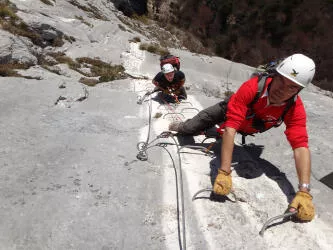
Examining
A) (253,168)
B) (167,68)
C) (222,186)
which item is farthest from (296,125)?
(167,68)

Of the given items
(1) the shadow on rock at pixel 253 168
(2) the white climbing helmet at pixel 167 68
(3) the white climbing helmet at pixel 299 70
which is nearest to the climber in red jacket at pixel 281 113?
(3) the white climbing helmet at pixel 299 70

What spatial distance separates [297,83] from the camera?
349cm

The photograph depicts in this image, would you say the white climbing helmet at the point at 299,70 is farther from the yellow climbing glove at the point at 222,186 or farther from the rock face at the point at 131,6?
the rock face at the point at 131,6

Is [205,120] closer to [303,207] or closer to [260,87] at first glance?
[260,87]

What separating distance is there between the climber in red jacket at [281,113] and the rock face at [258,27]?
27.6 meters

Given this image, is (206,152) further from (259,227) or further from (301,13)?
→ (301,13)

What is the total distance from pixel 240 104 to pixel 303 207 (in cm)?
143

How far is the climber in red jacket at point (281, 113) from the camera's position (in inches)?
137

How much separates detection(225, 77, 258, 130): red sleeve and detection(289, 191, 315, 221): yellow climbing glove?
1.11m

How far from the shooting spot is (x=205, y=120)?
17.1 ft

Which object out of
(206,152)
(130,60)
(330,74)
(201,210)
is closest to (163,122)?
(206,152)

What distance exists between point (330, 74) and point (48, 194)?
3057cm

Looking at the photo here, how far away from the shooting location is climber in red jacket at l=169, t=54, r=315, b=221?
3480 millimetres

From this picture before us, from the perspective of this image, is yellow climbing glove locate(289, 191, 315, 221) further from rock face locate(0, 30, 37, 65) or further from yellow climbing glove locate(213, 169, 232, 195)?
rock face locate(0, 30, 37, 65)
